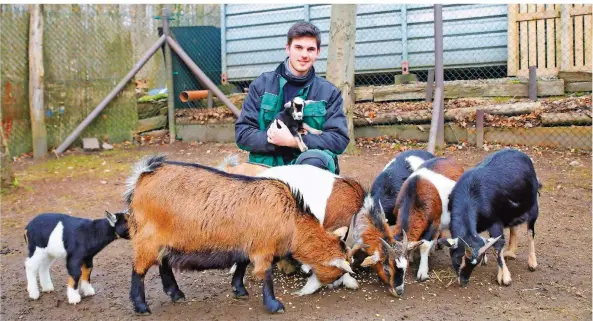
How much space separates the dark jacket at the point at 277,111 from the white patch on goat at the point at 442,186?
2.23ft

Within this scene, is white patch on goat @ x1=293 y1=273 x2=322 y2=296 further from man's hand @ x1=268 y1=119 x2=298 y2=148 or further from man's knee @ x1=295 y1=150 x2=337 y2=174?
man's hand @ x1=268 y1=119 x2=298 y2=148

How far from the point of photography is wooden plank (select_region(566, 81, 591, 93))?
9859mm

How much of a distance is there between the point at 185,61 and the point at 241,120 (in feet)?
20.0

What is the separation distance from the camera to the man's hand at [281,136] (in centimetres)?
493

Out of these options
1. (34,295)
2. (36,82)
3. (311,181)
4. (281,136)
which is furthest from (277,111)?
(36,82)

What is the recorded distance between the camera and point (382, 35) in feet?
38.1

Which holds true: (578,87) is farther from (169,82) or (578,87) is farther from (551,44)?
(169,82)

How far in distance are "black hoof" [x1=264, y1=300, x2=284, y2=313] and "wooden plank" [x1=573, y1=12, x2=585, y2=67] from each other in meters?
7.78

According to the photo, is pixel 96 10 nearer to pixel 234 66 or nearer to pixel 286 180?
pixel 234 66

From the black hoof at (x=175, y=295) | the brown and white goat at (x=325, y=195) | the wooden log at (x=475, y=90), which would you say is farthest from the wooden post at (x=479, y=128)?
the black hoof at (x=175, y=295)

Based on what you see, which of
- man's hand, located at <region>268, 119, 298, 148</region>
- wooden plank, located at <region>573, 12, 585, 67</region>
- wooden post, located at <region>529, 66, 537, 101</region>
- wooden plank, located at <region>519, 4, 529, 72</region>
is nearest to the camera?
man's hand, located at <region>268, 119, 298, 148</region>

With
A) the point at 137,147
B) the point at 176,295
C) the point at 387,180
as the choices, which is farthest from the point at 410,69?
the point at 176,295

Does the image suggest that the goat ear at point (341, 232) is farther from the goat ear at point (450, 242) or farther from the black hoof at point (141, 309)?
the black hoof at point (141, 309)

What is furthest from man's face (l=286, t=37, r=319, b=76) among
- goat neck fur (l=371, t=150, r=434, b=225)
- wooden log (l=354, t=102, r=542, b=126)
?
wooden log (l=354, t=102, r=542, b=126)
